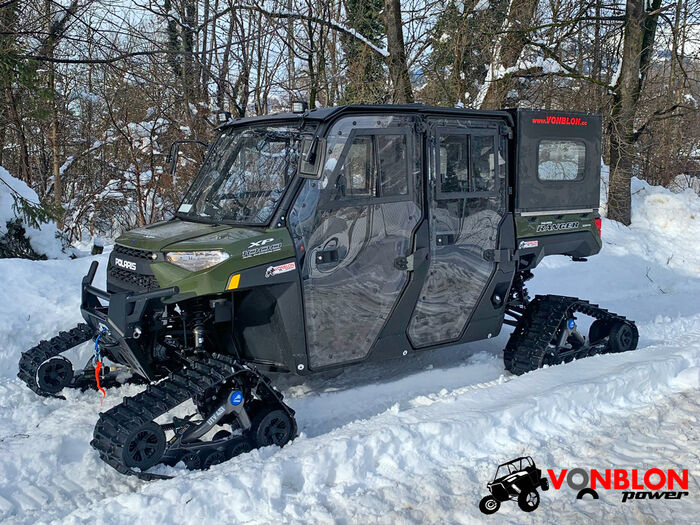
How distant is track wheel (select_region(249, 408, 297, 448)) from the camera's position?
485 cm

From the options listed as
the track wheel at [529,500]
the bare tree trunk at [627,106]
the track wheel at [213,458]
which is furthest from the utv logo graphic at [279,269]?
the bare tree trunk at [627,106]

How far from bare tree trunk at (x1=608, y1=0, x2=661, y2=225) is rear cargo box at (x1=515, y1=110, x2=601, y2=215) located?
7945 millimetres

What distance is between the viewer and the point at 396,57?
46.0 ft

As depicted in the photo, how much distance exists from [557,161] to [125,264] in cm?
419

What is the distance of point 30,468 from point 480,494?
9.84 ft

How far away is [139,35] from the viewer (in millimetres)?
9117

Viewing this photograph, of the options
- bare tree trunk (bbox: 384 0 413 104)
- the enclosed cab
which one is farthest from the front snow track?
bare tree trunk (bbox: 384 0 413 104)

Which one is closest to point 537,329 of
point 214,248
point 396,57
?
point 214,248

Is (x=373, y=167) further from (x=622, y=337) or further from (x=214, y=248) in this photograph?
(x=622, y=337)

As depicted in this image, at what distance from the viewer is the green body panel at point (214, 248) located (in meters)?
4.86

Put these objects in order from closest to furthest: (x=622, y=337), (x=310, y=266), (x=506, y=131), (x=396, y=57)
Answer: (x=310, y=266)
(x=506, y=131)
(x=622, y=337)
(x=396, y=57)

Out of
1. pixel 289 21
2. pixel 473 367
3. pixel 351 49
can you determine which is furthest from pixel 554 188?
pixel 351 49

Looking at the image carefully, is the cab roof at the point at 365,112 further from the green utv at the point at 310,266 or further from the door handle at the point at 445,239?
the door handle at the point at 445,239

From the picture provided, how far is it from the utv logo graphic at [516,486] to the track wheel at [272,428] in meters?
1.52
